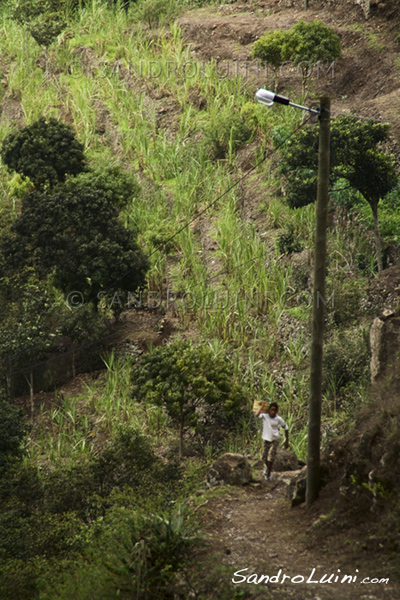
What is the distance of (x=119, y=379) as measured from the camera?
21469mm

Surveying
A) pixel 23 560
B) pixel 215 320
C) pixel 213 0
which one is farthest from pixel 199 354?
pixel 213 0

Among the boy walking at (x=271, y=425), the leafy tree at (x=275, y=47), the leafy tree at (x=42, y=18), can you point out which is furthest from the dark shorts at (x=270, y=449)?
the leafy tree at (x=42, y=18)

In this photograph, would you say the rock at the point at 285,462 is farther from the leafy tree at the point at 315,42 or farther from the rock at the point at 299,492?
the leafy tree at the point at 315,42

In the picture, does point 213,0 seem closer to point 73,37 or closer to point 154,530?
point 73,37

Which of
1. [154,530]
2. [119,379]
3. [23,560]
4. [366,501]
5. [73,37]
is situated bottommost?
[119,379]

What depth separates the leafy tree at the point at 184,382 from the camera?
1739 centimetres

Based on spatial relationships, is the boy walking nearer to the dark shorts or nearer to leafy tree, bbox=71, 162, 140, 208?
the dark shorts

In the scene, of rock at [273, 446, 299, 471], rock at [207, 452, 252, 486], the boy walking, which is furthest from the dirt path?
rock at [273, 446, 299, 471]

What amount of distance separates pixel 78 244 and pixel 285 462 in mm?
11098

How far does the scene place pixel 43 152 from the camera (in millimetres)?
24547

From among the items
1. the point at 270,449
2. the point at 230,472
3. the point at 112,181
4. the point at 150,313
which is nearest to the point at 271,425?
the point at 270,449

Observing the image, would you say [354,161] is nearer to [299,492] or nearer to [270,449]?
[270,449]

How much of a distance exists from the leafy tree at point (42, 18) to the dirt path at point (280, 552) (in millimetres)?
30279

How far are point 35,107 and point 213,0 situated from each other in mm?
11420
